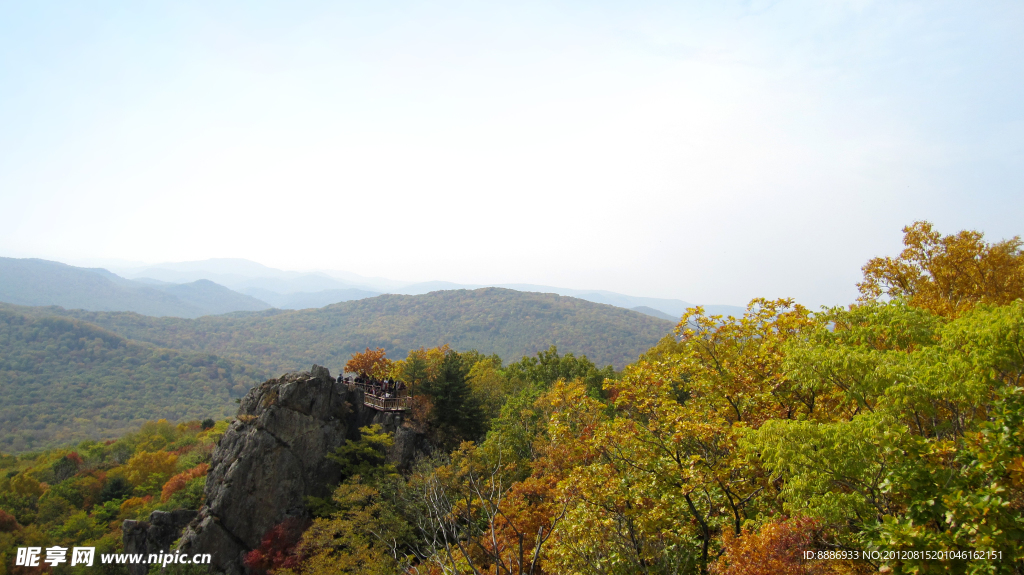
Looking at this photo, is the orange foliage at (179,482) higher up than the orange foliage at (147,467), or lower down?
higher up

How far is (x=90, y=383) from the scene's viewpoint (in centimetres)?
13550

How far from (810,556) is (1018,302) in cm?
477

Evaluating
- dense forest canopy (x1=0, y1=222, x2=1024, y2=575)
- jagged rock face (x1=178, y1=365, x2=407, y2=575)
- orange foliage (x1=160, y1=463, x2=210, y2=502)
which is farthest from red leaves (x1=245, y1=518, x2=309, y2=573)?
orange foliage (x1=160, y1=463, x2=210, y2=502)

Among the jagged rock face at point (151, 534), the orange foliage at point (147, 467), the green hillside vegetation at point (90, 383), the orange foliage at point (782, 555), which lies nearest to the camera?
the orange foliage at point (782, 555)

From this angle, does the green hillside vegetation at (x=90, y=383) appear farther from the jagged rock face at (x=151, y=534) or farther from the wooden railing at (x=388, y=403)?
the wooden railing at (x=388, y=403)

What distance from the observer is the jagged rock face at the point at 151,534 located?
26984 mm

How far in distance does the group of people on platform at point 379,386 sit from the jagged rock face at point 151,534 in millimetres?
12175

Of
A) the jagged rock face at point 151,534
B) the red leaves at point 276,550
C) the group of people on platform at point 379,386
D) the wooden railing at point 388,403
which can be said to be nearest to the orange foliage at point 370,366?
the group of people on platform at point 379,386

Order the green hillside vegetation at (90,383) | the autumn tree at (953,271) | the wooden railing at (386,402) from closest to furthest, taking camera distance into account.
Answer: the autumn tree at (953,271) → the wooden railing at (386,402) → the green hillside vegetation at (90,383)

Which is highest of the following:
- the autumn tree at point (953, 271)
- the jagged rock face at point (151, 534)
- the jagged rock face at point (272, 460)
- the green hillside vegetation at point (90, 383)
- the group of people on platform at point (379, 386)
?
the autumn tree at point (953, 271)

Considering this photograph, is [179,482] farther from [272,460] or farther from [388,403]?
[388,403]

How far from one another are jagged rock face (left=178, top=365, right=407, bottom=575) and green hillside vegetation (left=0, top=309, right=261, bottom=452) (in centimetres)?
10838

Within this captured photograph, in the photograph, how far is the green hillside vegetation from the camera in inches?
4419

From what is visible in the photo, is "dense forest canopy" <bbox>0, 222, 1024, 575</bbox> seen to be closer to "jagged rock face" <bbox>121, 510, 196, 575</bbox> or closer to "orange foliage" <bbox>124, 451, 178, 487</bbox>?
"jagged rock face" <bbox>121, 510, 196, 575</bbox>
